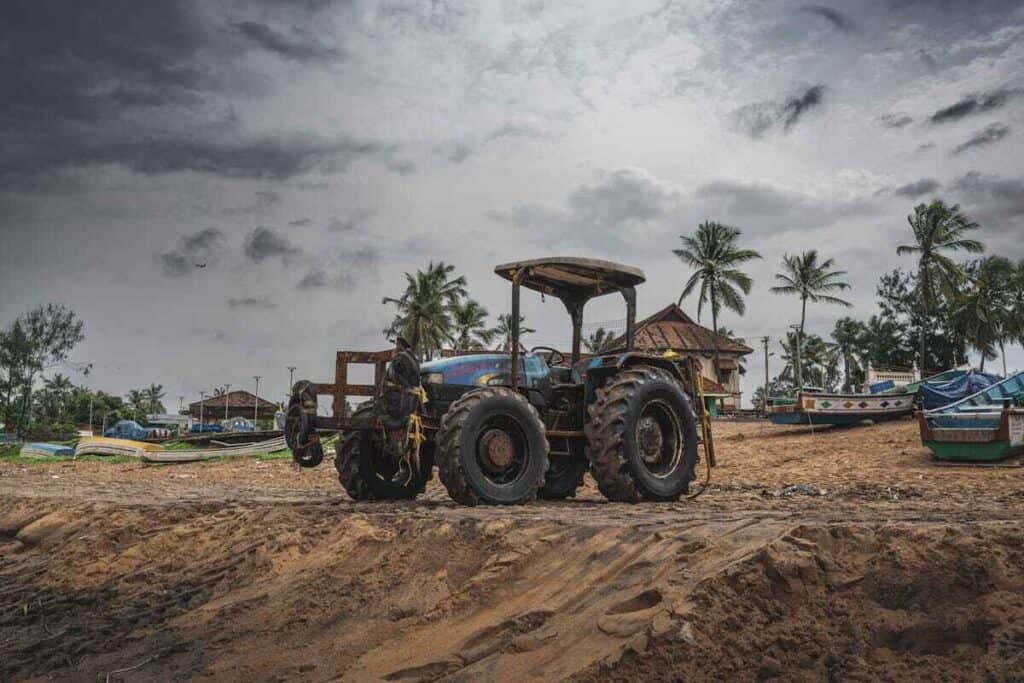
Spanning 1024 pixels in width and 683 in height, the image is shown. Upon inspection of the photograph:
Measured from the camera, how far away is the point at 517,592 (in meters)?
5.01

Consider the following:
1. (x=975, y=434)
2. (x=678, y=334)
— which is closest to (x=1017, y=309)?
(x=678, y=334)

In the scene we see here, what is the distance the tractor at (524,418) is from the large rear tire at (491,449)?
0.01m

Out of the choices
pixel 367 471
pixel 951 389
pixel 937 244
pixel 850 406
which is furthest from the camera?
pixel 937 244

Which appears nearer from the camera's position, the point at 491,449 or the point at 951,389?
the point at 491,449

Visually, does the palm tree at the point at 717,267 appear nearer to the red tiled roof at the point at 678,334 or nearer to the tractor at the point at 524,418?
the red tiled roof at the point at 678,334

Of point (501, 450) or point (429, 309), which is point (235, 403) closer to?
point (429, 309)

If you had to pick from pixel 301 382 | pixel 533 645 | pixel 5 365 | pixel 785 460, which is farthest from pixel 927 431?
pixel 5 365

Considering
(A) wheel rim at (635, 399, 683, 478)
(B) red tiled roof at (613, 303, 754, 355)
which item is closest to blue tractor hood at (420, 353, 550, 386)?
(A) wheel rim at (635, 399, 683, 478)

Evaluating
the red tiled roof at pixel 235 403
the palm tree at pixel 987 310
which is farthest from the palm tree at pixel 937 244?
the red tiled roof at pixel 235 403

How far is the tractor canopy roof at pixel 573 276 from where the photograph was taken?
8.51 m

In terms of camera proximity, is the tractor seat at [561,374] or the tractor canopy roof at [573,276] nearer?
the tractor canopy roof at [573,276]

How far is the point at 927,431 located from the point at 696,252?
31.6 metres

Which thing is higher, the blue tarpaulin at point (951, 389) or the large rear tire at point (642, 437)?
the blue tarpaulin at point (951, 389)

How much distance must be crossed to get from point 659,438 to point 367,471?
9.98 ft
